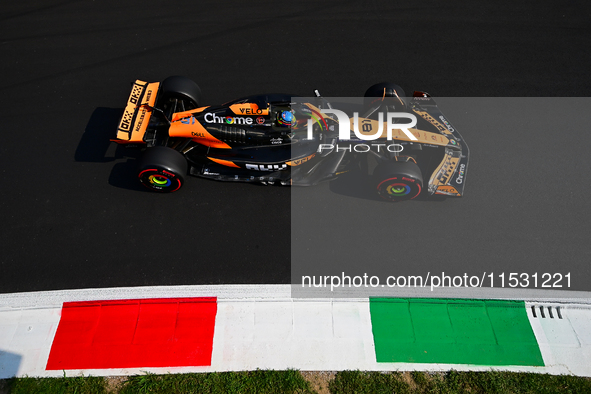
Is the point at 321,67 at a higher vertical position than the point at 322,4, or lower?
lower

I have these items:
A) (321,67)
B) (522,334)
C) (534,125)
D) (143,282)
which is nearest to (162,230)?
(143,282)

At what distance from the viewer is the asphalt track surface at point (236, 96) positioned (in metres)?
6.18

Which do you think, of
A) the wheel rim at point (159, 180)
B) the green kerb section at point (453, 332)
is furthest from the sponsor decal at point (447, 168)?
the wheel rim at point (159, 180)

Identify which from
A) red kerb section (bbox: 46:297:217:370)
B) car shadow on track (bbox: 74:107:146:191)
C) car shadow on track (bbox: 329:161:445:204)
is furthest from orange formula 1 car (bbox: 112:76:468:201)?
red kerb section (bbox: 46:297:217:370)

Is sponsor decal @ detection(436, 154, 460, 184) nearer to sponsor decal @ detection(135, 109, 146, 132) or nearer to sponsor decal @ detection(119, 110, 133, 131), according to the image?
sponsor decal @ detection(135, 109, 146, 132)

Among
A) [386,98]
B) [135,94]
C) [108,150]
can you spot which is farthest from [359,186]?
[108,150]

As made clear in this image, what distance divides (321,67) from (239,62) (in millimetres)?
1787

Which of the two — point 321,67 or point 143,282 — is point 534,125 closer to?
point 321,67

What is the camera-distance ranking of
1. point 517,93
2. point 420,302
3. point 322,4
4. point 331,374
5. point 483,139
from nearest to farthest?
1. point 331,374
2. point 420,302
3. point 483,139
4. point 517,93
5. point 322,4

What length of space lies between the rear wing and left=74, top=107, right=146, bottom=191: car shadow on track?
404 mm

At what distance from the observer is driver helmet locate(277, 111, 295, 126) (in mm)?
6055

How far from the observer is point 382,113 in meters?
6.57

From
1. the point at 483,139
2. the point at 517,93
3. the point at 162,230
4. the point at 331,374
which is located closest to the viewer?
the point at 331,374

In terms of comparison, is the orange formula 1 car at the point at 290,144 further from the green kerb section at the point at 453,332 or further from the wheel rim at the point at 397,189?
the green kerb section at the point at 453,332
